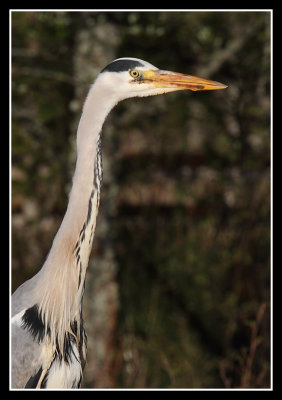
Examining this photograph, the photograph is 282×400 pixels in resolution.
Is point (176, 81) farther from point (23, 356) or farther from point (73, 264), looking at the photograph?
point (23, 356)

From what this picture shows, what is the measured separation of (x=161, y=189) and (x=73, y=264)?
2945 mm

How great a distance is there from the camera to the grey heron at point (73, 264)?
6.11ft

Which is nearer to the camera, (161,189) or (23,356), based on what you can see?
(23,356)

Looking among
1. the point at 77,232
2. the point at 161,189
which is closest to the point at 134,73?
the point at 77,232

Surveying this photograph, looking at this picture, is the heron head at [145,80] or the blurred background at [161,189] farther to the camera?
the blurred background at [161,189]

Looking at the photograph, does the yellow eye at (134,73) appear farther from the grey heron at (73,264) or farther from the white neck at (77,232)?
the white neck at (77,232)

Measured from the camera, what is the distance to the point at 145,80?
1961mm

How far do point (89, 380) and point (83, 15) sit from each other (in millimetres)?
1940

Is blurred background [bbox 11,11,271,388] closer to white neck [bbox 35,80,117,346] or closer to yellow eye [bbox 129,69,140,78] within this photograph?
white neck [bbox 35,80,117,346]

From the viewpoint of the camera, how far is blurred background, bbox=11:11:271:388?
3.53 meters

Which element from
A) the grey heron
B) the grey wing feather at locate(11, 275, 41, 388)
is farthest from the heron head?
the grey wing feather at locate(11, 275, 41, 388)

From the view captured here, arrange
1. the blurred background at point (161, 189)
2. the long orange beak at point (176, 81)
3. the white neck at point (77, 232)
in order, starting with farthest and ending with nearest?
1. the blurred background at point (161, 189)
2. the long orange beak at point (176, 81)
3. the white neck at point (77, 232)

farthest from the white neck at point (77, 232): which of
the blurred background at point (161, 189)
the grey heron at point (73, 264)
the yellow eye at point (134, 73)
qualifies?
the blurred background at point (161, 189)
